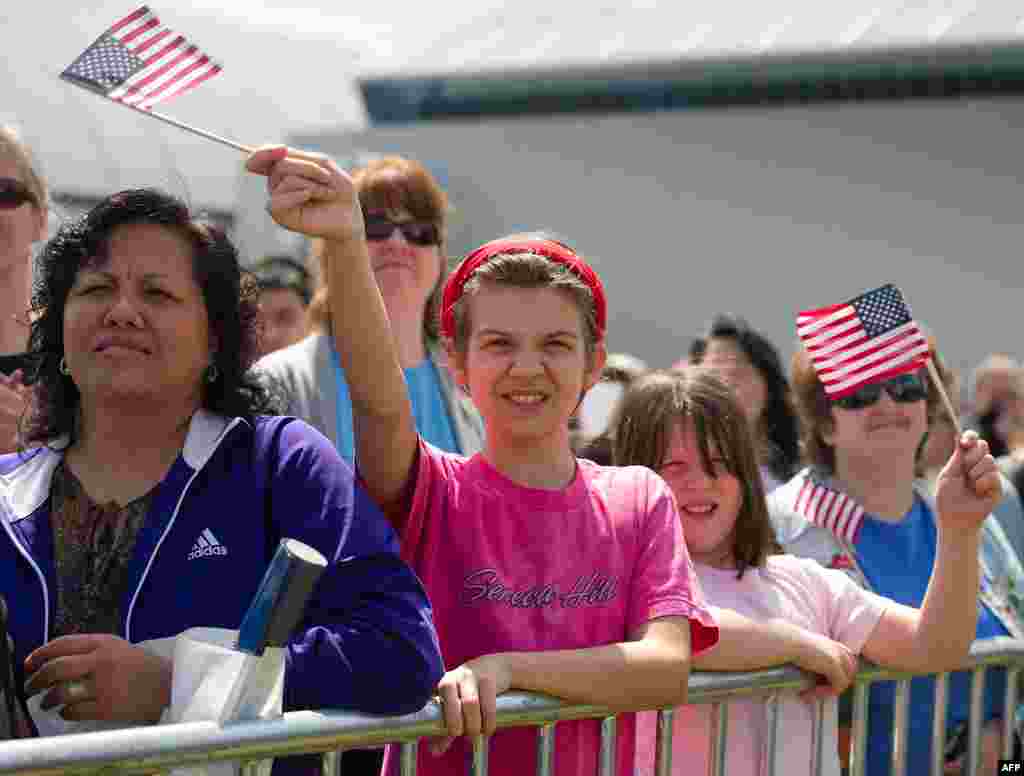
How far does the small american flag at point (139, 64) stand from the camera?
9.48 feet

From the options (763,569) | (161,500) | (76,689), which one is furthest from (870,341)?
(76,689)

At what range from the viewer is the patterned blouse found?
2502 millimetres

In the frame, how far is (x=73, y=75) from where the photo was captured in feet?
9.37

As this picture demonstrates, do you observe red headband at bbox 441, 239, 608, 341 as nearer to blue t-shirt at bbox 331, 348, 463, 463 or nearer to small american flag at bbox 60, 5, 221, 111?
small american flag at bbox 60, 5, 221, 111

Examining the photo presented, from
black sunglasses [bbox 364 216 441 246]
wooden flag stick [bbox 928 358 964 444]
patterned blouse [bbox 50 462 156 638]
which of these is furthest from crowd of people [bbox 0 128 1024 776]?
black sunglasses [bbox 364 216 441 246]

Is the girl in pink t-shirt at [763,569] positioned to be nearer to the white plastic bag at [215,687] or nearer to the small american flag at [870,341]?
the small american flag at [870,341]

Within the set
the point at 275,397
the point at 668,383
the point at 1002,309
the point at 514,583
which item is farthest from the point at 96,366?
the point at 1002,309

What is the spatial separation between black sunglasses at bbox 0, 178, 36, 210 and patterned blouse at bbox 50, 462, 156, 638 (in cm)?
127

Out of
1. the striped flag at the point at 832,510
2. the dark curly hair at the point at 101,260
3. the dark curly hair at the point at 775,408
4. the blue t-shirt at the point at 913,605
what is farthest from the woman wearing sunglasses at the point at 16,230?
the dark curly hair at the point at 775,408

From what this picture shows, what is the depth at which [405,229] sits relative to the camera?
4402 millimetres

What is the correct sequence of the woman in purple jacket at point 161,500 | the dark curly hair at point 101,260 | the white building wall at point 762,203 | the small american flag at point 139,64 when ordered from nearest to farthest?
1. the woman in purple jacket at point 161,500
2. the dark curly hair at point 101,260
3. the small american flag at point 139,64
4. the white building wall at point 762,203

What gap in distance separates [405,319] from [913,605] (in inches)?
60.8

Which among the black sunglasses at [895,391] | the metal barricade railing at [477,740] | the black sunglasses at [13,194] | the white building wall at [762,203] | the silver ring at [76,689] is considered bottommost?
the metal barricade railing at [477,740]

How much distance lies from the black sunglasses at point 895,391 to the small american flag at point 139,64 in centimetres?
225
